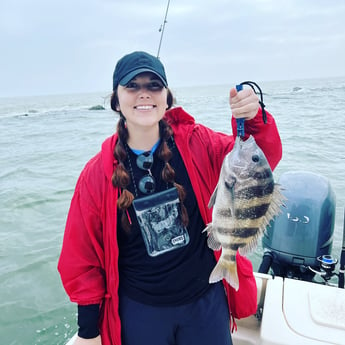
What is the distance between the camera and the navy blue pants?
1798 millimetres

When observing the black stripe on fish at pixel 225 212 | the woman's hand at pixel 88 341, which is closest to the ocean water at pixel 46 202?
the black stripe on fish at pixel 225 212

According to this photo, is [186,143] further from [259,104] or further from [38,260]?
[38,260]

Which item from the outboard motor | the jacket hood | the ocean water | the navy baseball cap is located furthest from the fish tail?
the outboard motor

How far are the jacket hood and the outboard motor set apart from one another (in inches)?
73.3

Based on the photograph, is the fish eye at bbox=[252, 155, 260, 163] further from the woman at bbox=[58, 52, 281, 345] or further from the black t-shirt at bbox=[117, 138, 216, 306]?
the black t-shirt at bbox=[117, 138, 216, 306]

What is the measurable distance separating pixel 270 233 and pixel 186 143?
201cm

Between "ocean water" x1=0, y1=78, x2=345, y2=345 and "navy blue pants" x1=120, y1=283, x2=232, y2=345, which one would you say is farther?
"ocean water" x1=0, y1=78, x2=345, y2=345

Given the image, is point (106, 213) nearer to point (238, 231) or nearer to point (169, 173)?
point (169, 173)

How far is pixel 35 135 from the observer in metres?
18.8

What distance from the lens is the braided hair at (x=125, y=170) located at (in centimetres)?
172

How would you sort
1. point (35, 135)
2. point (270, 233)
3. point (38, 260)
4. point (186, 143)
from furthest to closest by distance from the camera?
point (35, 135), point (38, 260), point (270, 233), point (186, 143)

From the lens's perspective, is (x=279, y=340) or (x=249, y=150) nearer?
(x=249, y=150)

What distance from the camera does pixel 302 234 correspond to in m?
3.24

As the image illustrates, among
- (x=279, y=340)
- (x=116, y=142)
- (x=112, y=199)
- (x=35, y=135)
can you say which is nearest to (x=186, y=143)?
(x=116, y=142)
